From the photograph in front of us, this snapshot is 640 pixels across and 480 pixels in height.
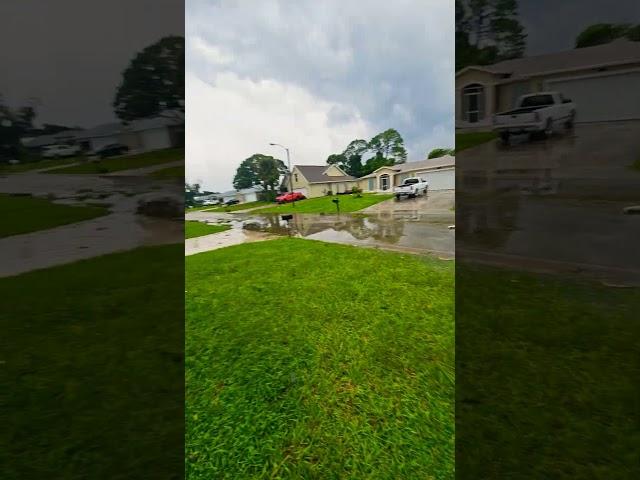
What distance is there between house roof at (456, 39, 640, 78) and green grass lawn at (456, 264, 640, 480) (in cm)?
70

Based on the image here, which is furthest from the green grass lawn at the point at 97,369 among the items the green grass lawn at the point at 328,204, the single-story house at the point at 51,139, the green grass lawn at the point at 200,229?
the green grass lawn at the point at 328,204

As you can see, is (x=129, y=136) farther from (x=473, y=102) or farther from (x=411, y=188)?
(x=411, y=188)

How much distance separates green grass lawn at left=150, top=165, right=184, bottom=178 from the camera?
1.13m

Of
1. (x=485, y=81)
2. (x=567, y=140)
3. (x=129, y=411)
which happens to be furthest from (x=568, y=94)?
(x=129, y=411)

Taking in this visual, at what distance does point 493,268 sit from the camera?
4.25 ft

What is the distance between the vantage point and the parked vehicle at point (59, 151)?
1186mm

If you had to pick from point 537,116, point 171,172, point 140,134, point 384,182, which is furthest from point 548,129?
point 384,182

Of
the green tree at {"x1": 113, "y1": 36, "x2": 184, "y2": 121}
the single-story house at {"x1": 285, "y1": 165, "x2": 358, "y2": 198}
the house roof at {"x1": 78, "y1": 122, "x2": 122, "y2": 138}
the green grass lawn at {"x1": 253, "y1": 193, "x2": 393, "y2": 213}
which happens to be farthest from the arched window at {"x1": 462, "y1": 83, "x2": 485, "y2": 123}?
the green grass lawn at {"x1": 253, "y1": 193, "x2": 393, "y2": 213}

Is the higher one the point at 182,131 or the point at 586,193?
the point at 182,131

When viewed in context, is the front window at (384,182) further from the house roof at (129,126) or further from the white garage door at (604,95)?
the house roof at (129,126)

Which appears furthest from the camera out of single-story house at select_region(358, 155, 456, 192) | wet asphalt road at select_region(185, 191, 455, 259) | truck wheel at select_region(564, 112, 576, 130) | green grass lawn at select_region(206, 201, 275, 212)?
green grass lawn at select_region(206, 201, 275, 212)

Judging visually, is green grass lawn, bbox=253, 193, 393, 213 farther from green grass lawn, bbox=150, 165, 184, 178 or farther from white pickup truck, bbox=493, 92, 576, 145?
green grass lawn, bbox=150, 165, 184, 178

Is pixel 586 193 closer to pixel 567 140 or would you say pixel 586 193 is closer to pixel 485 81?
pixel 567 140

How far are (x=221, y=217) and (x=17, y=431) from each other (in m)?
2.65
